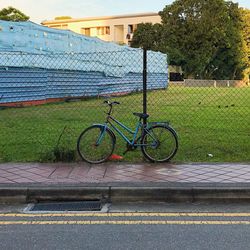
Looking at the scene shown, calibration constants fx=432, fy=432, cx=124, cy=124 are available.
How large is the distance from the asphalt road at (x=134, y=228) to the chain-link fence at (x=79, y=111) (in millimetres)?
2222

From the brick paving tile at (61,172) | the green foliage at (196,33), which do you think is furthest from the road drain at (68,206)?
the green foliage at (196,33)

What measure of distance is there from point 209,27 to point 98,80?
32.5 metres

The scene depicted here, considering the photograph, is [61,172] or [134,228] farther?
[61,172]

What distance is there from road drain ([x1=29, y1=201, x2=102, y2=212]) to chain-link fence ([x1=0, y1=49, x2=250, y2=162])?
1.78 meters

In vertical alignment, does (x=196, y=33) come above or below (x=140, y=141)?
above

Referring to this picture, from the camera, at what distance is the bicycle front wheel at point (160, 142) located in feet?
24.4

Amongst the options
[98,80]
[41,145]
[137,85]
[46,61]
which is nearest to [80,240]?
[41,145]

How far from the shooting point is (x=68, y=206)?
5.65m

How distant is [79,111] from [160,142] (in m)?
8.49

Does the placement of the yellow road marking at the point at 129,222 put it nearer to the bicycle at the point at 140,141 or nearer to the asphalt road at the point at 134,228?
the asphalt road at the point at 134,228

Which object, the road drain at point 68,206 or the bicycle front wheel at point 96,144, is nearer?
the road drain at point 68,206

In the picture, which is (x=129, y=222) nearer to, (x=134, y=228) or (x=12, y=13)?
(x=134, y=228)

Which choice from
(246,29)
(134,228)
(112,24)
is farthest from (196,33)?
(134,228)

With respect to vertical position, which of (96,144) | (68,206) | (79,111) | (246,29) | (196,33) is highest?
(246,29)
